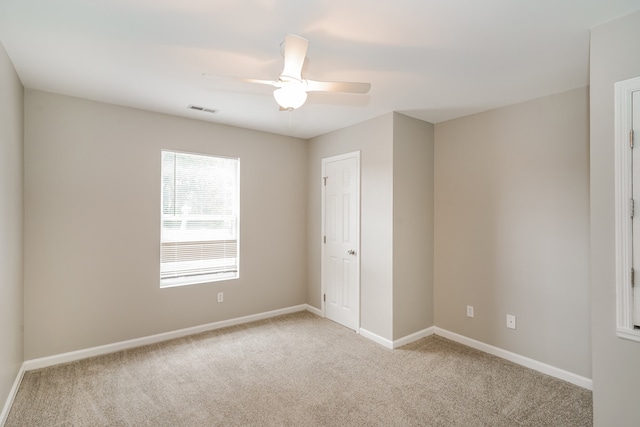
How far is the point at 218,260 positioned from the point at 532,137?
3739 mm

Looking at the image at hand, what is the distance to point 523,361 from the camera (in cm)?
306

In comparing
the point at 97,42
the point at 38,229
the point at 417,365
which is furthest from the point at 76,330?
the point at 417,365

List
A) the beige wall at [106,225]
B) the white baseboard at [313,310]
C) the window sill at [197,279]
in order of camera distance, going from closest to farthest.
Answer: the beige wall at [106,225], the window sill at [197,279], the white baseboard at [313,310]

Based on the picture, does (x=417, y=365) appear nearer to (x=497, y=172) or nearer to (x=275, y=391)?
(x=275, y=391)

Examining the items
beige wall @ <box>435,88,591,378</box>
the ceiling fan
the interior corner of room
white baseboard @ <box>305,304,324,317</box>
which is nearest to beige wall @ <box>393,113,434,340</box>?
the interior corner of room

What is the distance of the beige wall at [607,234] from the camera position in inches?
69.1

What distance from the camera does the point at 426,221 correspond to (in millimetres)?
3816

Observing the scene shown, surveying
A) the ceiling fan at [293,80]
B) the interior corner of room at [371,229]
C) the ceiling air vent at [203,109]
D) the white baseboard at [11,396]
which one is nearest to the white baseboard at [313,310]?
the interior corner of room at [371,229]

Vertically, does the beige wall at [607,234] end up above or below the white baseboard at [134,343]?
above

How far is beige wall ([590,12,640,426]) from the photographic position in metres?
1.76

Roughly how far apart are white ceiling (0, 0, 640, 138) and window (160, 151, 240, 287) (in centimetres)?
90

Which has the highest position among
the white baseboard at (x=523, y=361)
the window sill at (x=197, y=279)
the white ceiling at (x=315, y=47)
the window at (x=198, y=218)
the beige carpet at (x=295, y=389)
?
the white ceiling at (x=315, y=47)

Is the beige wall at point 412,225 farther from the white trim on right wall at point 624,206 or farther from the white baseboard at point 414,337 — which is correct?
the white trim on right wall at point 624,206

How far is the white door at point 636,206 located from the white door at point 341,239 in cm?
248
